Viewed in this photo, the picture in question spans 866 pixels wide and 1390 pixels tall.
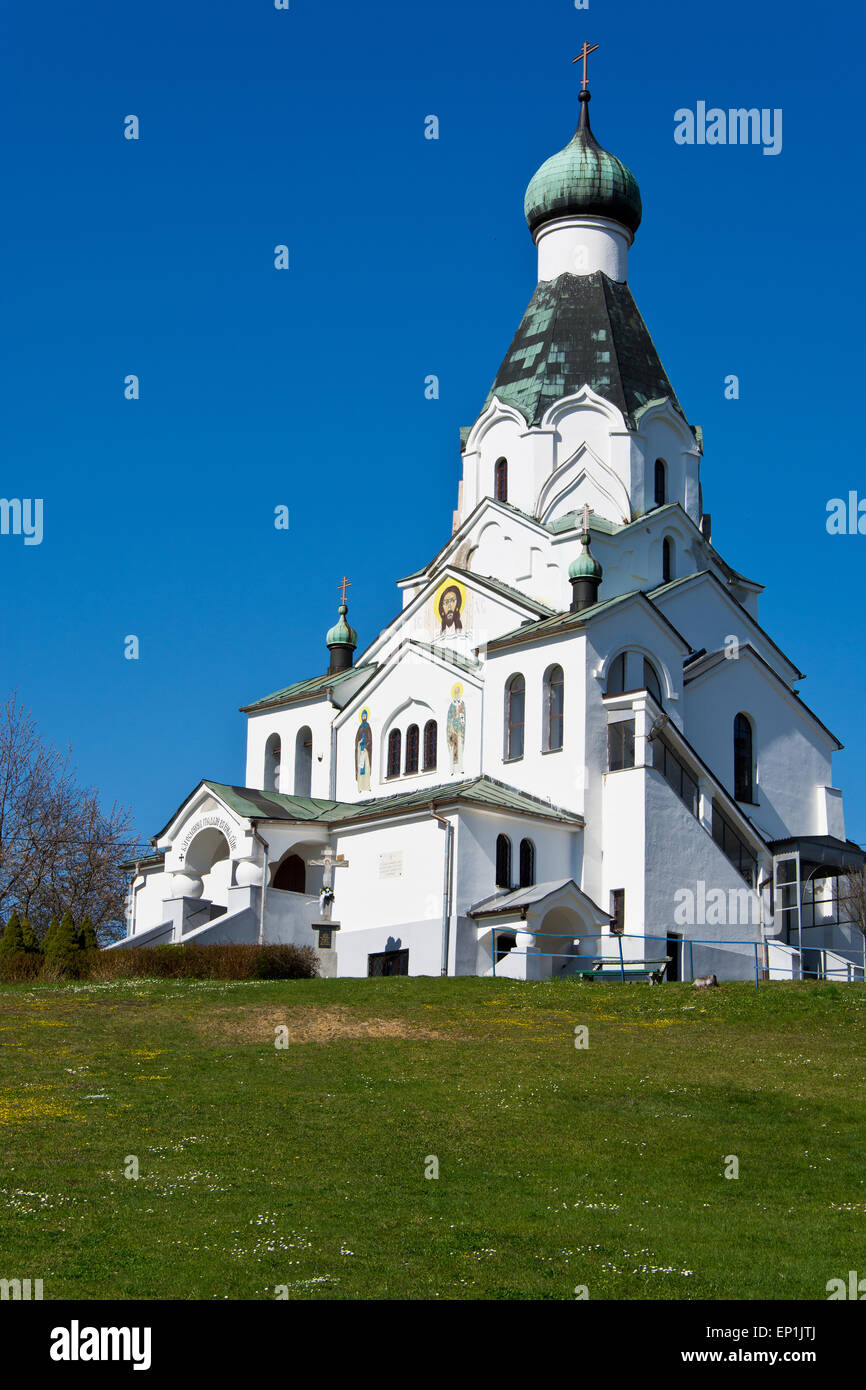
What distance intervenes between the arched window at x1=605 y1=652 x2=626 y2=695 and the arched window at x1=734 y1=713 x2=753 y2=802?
486 cm

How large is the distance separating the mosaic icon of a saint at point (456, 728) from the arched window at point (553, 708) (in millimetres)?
2443

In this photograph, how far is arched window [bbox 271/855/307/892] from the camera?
38.9 m

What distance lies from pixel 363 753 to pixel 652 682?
7.67 meters

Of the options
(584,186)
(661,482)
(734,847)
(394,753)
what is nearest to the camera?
(734,847)

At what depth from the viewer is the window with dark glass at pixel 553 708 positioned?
36.0 meters

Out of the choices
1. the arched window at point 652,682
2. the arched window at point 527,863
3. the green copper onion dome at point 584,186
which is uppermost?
the green copper onion dome at point 584,186

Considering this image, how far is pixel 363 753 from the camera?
40594mm

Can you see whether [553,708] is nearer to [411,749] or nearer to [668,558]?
[411,749]

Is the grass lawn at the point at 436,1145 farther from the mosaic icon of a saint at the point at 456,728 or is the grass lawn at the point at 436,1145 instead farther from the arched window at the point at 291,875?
the arched window at the point at 291,875

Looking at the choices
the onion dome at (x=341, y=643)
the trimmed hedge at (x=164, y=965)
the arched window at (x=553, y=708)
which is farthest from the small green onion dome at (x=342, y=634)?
the trimmed hedge at (x=164, y=965)

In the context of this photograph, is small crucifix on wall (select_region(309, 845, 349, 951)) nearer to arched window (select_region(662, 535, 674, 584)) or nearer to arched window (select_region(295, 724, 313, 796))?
arched window (select_region(295, 724, 313, 796))

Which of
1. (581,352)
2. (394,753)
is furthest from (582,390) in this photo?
(394,753)

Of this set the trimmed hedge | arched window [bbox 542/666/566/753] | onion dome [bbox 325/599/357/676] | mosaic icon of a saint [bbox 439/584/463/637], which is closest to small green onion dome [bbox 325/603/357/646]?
onion dome [bbox 325/599/357/676]
